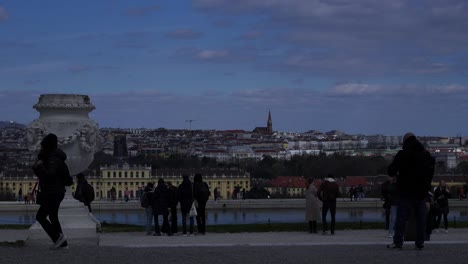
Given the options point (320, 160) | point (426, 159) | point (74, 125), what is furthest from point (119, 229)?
point (320, 160)

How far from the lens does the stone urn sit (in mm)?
16953

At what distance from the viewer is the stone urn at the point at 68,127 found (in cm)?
1695

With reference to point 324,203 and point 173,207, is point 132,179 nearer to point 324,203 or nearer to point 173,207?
point 173,207

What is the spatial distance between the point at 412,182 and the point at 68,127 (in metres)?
6.34

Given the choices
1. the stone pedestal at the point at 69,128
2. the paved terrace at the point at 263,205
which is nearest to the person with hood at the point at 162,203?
the stone pedestal at the point at 69,128

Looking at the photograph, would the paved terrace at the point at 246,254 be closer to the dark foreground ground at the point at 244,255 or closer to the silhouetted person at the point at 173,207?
the dark foreground ground at the point at 244,255

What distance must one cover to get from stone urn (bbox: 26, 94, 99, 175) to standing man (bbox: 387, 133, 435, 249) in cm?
584

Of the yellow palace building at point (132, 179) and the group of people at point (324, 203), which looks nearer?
the group of people at point (324, 203)

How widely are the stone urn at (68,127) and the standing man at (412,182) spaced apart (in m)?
5.84

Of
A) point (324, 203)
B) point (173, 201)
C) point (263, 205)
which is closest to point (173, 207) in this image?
point (173, 201)

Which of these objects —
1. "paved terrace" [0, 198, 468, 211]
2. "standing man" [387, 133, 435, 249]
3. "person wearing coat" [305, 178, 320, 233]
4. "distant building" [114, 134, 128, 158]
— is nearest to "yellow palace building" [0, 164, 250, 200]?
"distant building" [114, 134, 128, 158]

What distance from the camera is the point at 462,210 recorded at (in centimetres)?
4141

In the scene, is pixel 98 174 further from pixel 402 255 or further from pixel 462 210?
pixel 402 255

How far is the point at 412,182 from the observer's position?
1302 cm
